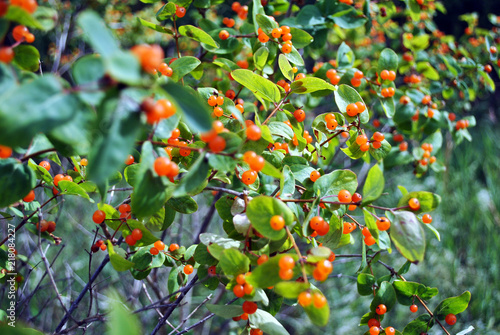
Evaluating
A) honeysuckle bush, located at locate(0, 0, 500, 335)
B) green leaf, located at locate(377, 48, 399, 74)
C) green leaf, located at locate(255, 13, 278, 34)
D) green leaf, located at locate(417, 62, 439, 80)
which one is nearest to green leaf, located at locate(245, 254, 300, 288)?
honeysuckle bush, located at locate(0, 0, 500, 335)

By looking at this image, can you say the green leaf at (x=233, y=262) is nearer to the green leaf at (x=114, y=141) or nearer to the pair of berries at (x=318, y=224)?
the pair of berries at (x=318, y=224)

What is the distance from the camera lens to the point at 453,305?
907 millimetres

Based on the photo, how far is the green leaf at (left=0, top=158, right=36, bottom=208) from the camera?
2.01ft

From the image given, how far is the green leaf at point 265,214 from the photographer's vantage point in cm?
63

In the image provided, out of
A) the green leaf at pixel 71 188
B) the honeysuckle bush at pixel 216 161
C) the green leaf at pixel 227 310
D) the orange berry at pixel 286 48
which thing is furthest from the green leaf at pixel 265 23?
the green leaf at pixel 227 310

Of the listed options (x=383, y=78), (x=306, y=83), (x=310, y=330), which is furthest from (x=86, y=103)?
(x=310, y=330)

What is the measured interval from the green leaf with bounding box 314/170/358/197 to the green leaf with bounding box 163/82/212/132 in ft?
1.27

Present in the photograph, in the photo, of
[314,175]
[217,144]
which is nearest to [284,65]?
[314,175]

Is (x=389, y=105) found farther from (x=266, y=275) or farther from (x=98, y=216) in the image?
(x=98, y=216)

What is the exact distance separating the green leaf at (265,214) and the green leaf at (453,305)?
23.3 inches

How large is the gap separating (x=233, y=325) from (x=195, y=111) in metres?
1.85

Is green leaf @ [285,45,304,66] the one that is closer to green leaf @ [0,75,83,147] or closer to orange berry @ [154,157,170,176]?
orange berry @ [154,157,170,176]

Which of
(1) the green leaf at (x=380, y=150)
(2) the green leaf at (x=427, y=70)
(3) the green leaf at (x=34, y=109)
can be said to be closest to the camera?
(3) the green leaf at (x=34, y=109)

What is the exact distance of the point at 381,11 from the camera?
4.95 ft
